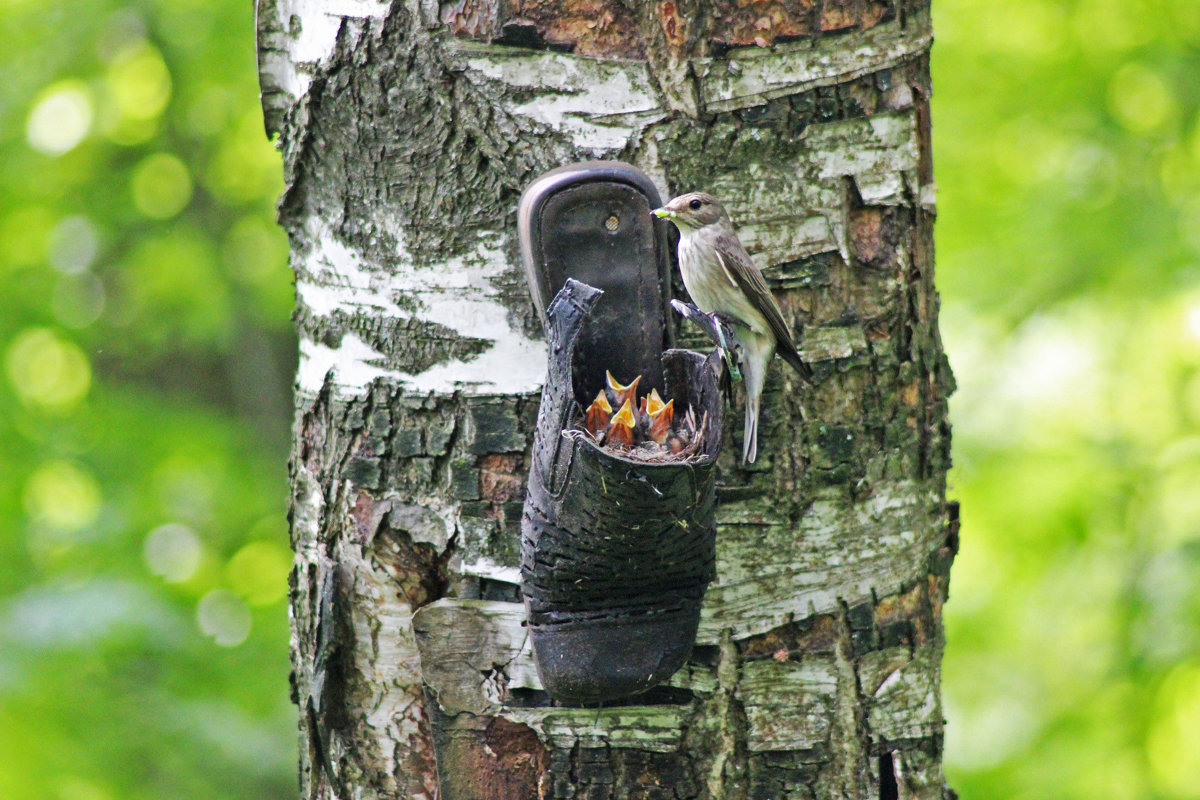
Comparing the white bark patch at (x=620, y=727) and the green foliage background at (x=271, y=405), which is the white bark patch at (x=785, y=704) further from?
the green foliage background at (x=271, y=405)

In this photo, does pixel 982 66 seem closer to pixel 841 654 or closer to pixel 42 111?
pixel 841 654

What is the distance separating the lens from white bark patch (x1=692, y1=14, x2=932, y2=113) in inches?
73.9

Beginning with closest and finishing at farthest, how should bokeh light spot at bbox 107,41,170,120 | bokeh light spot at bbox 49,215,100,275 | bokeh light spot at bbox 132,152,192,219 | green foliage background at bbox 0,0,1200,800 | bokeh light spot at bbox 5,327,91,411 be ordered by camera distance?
green foliage background at bbox 0,0,1200,800, bokeh light spot at bbox 5,327,91,411, bokeh light spot at bbox 107,41,170,120, bokeh light spot at bbox 49,215,100,275, bokeh light spot at bbox 132,152,192,219

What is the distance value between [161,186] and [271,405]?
157cm

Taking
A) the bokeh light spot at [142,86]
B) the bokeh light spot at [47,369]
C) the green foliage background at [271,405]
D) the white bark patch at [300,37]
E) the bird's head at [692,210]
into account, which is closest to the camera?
the bird's head at [692,210]

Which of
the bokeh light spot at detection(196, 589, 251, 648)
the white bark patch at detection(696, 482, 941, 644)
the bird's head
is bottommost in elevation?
the white bark patch at detection(696, 482, 941, 644)

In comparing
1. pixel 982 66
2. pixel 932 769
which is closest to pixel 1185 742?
pixel 982 66

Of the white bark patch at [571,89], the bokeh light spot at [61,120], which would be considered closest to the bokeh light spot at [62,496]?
the bokeh light spot at [61,120]

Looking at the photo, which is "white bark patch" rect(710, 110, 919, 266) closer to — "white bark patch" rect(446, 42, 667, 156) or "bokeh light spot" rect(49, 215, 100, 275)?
"white bark patch" rect(446, 42, 667, 156)

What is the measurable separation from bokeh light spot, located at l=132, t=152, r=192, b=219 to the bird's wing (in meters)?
5.33

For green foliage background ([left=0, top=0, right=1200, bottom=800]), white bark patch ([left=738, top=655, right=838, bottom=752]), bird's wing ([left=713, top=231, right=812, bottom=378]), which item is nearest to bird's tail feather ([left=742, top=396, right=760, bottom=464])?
bird's wing ([left=713, top=231, right=812, bottom=378])

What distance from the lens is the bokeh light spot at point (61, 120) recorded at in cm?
572

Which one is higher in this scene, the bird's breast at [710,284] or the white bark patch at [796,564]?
the bird's breast at [710,284]

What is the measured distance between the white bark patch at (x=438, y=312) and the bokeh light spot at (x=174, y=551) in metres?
4.34
